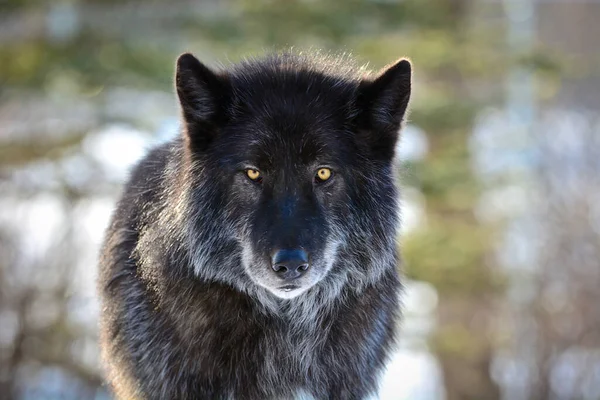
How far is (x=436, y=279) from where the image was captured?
1121cm

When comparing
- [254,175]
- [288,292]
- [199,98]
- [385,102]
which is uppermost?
[385,102]

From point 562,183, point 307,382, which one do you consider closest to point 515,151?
point 562,183

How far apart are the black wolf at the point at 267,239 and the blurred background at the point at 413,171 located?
555 centimetres

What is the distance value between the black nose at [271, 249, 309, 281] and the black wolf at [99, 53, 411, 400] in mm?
41

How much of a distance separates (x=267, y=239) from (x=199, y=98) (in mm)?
764

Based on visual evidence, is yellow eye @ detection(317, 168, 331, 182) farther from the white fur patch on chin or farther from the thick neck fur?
the white fur patch on chin

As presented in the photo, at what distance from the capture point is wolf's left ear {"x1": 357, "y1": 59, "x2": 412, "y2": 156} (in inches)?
163

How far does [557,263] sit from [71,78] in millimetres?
6400

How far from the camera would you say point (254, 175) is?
155 inches

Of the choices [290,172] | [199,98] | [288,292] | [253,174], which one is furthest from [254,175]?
[288,292]

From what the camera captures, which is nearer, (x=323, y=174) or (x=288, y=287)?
(x=288, y=287)

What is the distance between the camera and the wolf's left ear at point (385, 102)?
13.6 feet

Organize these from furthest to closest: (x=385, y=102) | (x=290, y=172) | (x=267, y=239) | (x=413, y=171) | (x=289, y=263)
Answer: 1. (x=413, y=171)
2. (x=385, y=102)
3. (x=290, y=172)
4. (x=267, y=239)
5. (x=289, y=263)

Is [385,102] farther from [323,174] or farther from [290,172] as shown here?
[290,172]
